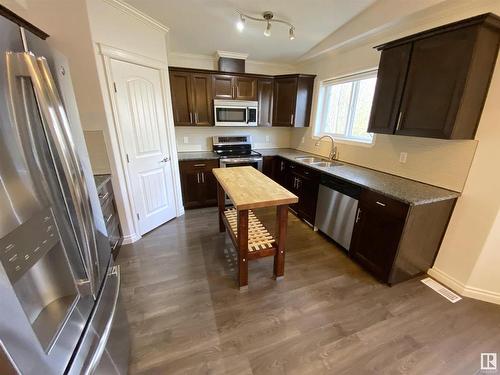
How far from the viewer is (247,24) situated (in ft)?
8.90

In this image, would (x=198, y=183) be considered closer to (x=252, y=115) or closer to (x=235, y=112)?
(x=235, y=112)

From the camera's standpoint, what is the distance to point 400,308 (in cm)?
184

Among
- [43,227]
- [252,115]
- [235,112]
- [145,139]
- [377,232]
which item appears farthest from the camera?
[252,115]

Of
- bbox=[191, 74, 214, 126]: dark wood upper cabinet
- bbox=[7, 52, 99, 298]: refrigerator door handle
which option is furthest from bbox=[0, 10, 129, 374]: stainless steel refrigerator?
bbox=[191, 74, 214, 126]: dark wood upper cabinet

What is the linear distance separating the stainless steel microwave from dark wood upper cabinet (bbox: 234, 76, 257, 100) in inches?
3.3

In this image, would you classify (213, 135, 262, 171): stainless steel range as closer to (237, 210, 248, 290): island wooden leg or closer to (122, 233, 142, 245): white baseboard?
(122, 233, 142, 245): white baseboard

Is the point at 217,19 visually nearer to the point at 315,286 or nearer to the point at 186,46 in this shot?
the point at 186,46

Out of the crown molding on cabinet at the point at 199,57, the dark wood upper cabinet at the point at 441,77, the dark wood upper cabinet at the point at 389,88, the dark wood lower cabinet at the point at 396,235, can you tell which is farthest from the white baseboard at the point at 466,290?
the crown molding on cabinet at the point at 199,57

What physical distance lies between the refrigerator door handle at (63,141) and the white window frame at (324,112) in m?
3.01

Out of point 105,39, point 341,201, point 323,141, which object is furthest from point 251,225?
point 105,39

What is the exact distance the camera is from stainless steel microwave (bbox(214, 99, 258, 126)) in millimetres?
3627

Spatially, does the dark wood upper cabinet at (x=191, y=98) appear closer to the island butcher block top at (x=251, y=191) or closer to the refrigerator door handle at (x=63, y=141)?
the island butcher block top at (x=251, y=191)

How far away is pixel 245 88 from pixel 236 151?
110cm

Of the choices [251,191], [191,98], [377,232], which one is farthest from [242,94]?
[377,232]
